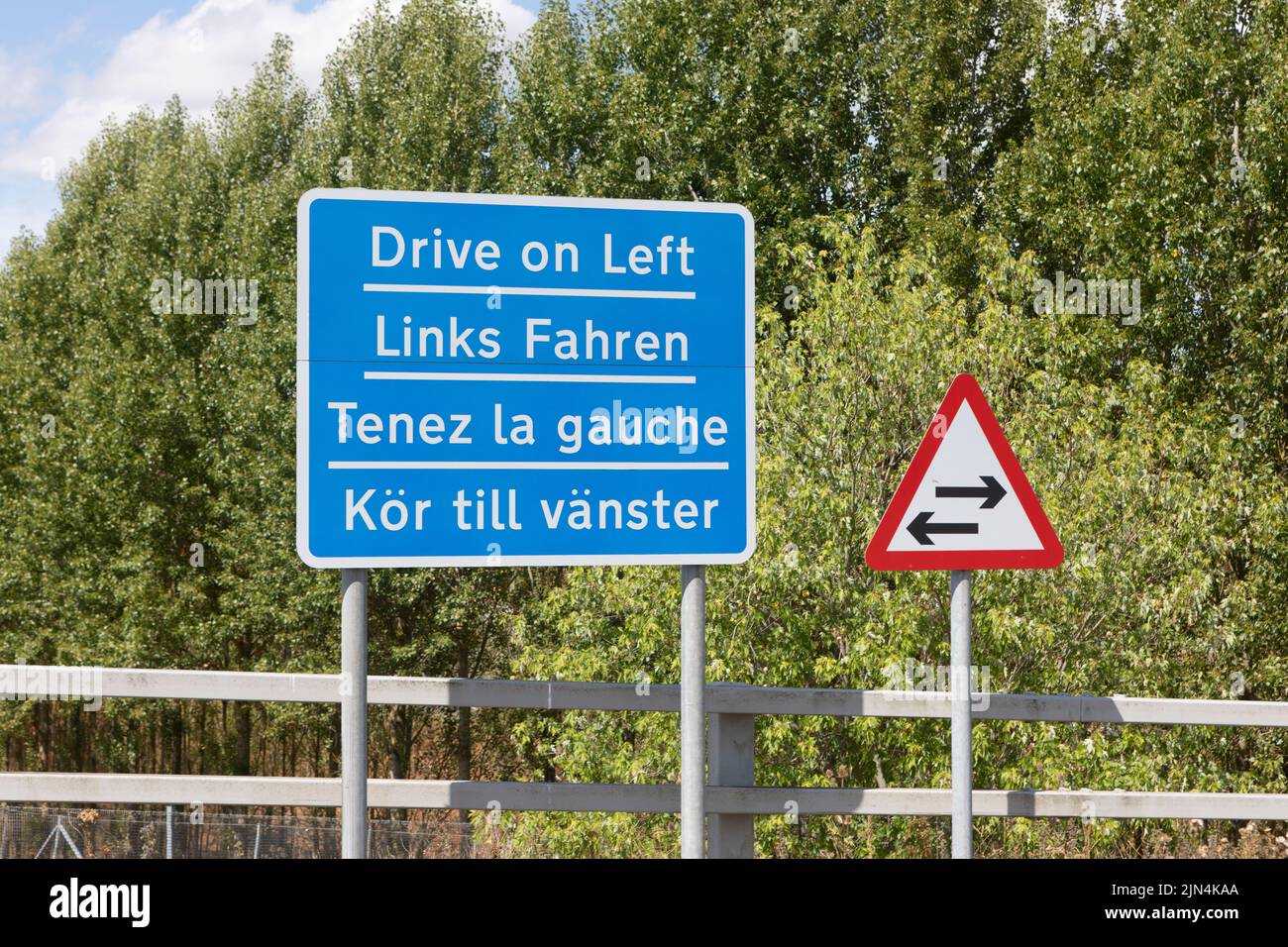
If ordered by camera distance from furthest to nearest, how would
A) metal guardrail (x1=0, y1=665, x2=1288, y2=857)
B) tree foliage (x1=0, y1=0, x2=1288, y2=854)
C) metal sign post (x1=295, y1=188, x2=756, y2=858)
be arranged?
1. tree foliage (x1=0, y1=0, x2=1288, y2=854)
2. metal guardrail (x1=0, y1=665, x2=1288, y2=857)
3. metal sign post (x1=295, y1=188, x2=756, y2=858)

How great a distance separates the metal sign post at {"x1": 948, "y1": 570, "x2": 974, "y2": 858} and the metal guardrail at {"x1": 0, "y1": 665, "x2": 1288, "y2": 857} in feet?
2.60

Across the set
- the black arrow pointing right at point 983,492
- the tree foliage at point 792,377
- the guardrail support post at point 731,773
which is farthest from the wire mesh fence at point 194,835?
the black arrow pointing right at point 983,492

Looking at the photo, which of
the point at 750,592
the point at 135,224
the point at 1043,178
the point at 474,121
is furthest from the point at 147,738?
the point at 750,592

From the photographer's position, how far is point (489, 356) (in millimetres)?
4113

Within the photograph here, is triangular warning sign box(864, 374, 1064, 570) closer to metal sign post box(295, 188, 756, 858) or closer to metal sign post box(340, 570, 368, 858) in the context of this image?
metal sign post box(295, 188, 756, 858)

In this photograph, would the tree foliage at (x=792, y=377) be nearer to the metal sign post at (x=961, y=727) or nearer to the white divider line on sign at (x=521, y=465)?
the metal sign post at (x=961, y=727)

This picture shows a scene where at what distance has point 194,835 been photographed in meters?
5.59

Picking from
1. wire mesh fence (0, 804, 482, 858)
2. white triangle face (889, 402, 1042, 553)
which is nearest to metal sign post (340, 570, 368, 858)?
wire mesh fence (0, 804, 482, 858)

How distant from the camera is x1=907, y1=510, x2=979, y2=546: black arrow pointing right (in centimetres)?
466

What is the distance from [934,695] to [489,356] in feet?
8.53

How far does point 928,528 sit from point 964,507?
0.16 m

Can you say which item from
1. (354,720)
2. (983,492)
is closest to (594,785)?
(354,720)

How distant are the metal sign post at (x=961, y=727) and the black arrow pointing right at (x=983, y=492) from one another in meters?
0.34
